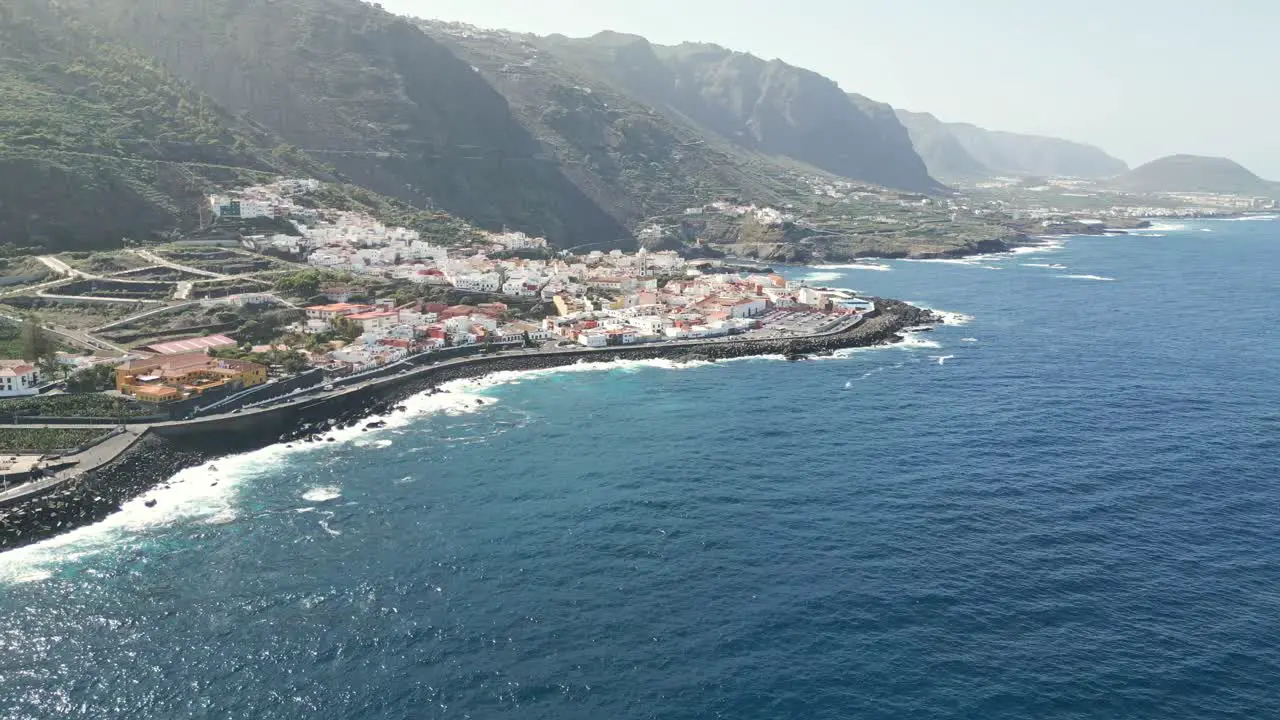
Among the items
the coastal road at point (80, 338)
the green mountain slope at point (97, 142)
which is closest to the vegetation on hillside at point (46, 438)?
the coastal road at point (80, 338)

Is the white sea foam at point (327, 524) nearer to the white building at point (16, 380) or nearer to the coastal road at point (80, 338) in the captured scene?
the white building at point (16, 380)

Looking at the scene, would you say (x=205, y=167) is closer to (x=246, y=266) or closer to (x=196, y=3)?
(x=246, y=266)

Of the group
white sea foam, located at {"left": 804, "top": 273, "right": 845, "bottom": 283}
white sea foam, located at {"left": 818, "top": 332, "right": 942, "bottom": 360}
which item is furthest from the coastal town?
white sea foam, located at {"left": 804, "top": 273, "right": 845, "bottom": 283}

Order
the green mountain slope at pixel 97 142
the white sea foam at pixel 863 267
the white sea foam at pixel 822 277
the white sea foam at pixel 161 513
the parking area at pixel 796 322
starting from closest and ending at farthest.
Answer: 1. the white sea foam at pixel 161 513
2. the parking area at pixel 796 322
3. the green mountain slope at pixel 97 142
4. the white sea foam at pixel 822 277
5. the white sea foam at pixel 863 267

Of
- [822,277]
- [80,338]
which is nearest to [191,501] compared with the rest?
[80,338]

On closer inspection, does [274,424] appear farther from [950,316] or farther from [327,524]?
[950,316]

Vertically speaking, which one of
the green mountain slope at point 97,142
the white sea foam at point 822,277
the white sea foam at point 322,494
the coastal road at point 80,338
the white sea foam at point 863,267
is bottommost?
the white sea foam at point 322,494

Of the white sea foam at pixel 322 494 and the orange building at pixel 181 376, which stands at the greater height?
the orange building at pixel 181 376

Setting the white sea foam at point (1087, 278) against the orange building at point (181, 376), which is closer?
the orange building at point (181, 376)
